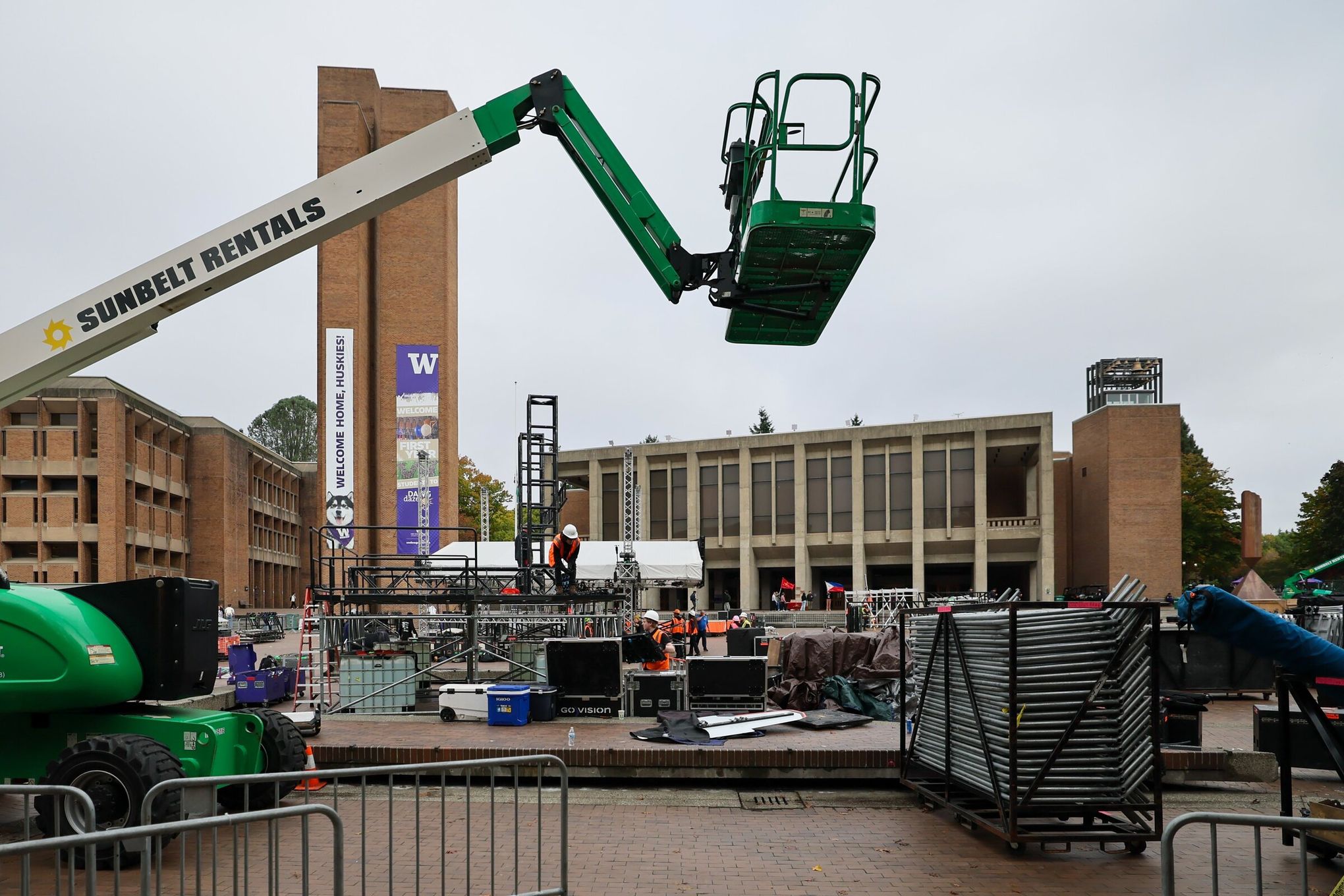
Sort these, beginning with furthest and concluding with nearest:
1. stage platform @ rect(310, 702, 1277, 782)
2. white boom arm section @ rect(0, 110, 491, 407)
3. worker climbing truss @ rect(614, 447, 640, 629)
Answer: worker climbing truss @ rect(614, 447, 640, 629) < stage platform @ rect(310, 702, 1277, 782) < white boom arm section @ rect(0, 110, 491, 407)

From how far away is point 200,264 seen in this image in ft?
30.7

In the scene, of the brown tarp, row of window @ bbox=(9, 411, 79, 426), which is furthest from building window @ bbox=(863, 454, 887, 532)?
the brown tarp

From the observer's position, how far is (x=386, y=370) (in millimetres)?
47281

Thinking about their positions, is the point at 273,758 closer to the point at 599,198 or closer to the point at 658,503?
the point at 599,198

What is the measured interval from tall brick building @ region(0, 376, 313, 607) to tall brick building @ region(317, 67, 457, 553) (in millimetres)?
15526

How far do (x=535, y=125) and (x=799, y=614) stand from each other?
42.0 metres

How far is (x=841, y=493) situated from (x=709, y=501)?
8747 millimetres

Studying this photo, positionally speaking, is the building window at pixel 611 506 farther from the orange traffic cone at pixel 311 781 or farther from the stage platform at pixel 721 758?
the orange traffic cone at pixel 311 781

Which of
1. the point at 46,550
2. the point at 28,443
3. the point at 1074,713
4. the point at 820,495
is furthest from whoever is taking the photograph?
the point at 820,495

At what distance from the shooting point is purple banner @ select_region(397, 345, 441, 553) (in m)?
46.9

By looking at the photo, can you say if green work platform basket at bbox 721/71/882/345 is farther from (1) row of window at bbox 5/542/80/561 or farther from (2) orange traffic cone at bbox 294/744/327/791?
(1) row of window at bbox 5/542/80/561

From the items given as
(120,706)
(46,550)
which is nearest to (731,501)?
(46,550)

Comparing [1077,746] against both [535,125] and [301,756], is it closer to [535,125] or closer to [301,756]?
[301,756]

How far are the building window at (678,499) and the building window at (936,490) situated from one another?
15.7 m
